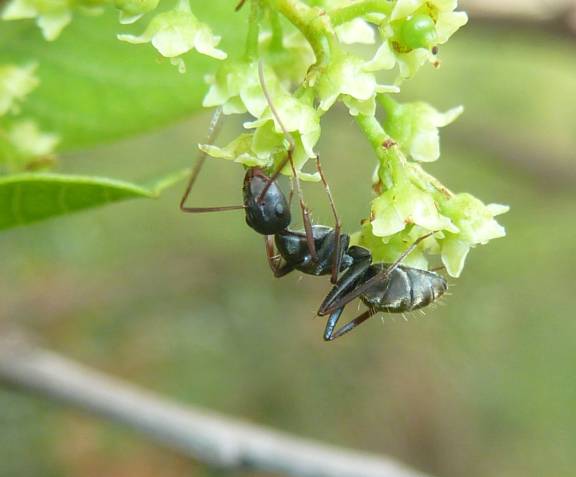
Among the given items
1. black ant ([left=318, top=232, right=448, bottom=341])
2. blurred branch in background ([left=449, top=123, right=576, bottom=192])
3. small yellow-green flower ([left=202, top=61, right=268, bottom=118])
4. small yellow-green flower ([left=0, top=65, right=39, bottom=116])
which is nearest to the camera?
small yellow-green flower ([left=202, top=61, right=268, bottom=118])

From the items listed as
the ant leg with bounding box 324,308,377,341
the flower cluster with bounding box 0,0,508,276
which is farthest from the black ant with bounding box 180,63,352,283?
the flower cluster with bounding box 0,0,508,276

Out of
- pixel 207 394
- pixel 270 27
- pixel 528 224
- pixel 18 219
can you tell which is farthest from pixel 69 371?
pixel 528 224

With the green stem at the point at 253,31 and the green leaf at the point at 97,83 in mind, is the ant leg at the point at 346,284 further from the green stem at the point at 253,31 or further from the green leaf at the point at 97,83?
the green stem at the point at 253,31

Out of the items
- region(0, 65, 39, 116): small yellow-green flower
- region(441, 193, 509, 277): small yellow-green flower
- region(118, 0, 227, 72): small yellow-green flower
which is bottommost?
region(0, 65, 39, 116): small yellow-green flower

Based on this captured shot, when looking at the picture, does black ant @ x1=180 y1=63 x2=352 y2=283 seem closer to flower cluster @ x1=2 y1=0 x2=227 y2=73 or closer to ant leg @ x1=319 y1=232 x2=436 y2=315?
ant leg @ x1=319 y1=232 x2=436 y2=315

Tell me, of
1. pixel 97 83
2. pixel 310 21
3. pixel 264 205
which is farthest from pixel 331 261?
pixel 310 21

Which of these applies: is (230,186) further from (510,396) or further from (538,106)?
(538,106)
